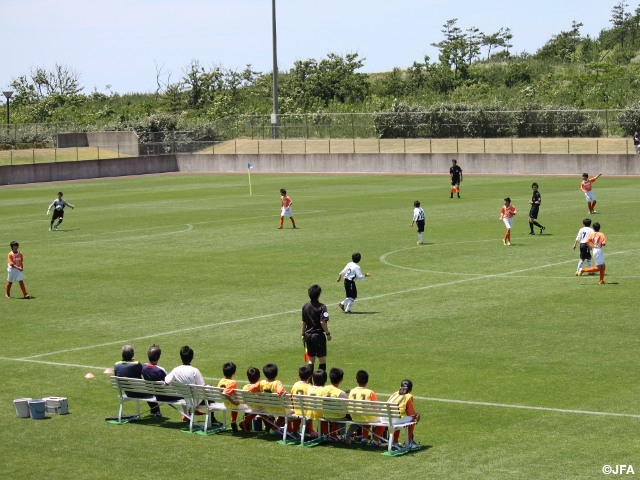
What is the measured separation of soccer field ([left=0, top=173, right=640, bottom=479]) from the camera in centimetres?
1647

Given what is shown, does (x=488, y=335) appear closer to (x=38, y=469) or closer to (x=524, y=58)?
(x=38, y=469)

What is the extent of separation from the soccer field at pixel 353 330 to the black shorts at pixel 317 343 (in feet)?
3.49

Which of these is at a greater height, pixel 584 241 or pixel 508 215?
pixel 508 215

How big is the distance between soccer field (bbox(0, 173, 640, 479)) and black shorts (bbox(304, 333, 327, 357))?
3.49ft

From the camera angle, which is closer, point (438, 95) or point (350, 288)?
point (350, 288)

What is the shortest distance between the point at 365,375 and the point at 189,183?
63.3m

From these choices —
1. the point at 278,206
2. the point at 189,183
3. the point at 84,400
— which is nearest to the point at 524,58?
the point at 189,183

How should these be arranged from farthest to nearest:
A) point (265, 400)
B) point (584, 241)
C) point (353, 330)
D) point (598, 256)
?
point (584, 241) → point (598, 256) → point (353, 330) → point (265, 400)

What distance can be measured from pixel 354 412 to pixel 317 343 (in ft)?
13.0

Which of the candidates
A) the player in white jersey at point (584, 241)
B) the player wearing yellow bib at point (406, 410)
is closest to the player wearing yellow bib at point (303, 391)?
the player wearing yellow bib at point (406, 410)

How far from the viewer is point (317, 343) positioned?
20750 millimetres

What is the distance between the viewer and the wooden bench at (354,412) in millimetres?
16484

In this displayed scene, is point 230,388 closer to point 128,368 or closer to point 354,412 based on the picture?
point 354,412

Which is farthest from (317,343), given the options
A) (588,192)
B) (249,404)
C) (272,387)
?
(588,192)
